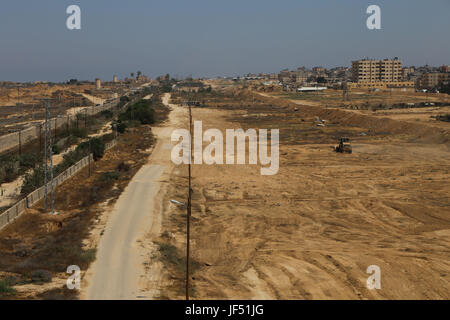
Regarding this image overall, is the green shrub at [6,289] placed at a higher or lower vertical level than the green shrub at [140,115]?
lower

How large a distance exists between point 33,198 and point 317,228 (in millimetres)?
14065

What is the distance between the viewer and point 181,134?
5784 cm

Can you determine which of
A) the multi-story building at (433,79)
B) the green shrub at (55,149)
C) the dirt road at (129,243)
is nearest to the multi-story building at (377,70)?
the multi-story building at (433,79)

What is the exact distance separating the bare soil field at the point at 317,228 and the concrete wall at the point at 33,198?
262 inches

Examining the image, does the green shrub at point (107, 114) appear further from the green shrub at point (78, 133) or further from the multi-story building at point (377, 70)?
the multi-story building at point (377, 70)

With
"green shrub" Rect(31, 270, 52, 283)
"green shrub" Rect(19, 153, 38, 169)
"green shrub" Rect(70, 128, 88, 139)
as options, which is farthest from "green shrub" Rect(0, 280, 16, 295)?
"green shrub" Rect(70, 128, 88, 139)

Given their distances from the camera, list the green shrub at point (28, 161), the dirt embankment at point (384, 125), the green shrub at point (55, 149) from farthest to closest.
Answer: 1. the dirt embankment at point (384, 125)
2. the green shrub at point (55, 149)
3. the green shrub at point (28, 161)

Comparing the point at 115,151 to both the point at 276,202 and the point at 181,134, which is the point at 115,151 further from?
the point at 276,202

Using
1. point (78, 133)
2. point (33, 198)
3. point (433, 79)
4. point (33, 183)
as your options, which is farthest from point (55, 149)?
point (433, 79)

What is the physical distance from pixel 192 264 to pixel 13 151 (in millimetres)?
32333

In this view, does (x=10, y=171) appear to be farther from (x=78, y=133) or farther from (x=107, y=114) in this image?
(x=107, y=114)

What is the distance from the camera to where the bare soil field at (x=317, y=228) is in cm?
1617

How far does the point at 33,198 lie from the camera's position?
2445cm

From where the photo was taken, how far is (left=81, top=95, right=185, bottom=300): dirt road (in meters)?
14.6
